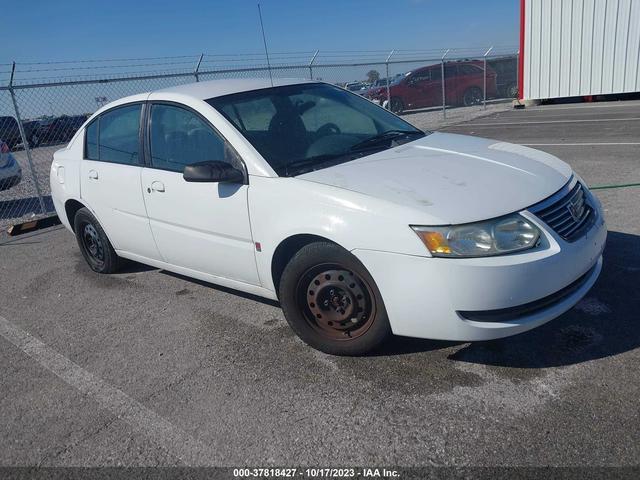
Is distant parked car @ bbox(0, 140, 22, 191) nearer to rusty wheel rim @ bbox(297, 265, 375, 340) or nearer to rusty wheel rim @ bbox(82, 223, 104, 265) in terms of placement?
rusty wheel rim @ bbox(82, 223, 104, 265)

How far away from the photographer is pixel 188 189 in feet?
12.4

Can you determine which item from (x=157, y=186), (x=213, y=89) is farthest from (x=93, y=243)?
(x=213, y=89)

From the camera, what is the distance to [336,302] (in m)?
3.14

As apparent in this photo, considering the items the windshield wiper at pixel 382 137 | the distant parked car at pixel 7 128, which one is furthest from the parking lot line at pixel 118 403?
the distant parked car at pixel 7 128

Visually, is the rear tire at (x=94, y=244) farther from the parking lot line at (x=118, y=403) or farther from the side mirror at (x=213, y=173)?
the side mirror at (x=213, y=173)

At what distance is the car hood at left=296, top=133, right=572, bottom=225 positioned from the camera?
2.79 m

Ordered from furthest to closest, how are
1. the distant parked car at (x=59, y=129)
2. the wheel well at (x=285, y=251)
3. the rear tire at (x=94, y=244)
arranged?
the distant parked car at (x=59, y=129)
the rear tire at (x=94, y=244)
the wheel well at (x=285, y=251)

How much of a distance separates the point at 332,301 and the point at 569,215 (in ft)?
4.48

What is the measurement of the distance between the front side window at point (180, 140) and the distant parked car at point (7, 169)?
19.0 feet

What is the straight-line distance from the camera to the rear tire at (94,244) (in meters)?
4.94

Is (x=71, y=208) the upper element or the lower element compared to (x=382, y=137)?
lower

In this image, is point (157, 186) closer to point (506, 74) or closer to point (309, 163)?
point (309, 163)

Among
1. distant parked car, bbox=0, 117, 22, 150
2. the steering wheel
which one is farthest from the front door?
distant parked car, bbox=0, 117, 22, 150

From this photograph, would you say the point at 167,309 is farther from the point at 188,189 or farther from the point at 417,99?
the point at 417,99
